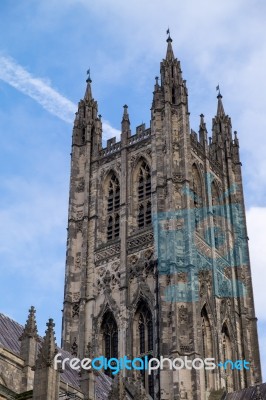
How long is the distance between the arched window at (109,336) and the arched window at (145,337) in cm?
144

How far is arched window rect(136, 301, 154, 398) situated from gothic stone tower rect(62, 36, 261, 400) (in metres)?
0.06

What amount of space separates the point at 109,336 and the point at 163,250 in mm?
5314

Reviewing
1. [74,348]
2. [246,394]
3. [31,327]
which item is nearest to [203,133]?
[74,348]

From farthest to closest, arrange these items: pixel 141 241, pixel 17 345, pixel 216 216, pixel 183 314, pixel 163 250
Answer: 1. pixel 216 216
2. pixel 141 241
3. pixel 163 250
4. pixel 183 314
5. pixel 17 345

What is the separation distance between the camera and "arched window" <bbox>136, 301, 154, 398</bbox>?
41125mm

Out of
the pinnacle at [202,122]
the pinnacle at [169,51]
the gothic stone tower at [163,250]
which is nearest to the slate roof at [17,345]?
the gothic stone tower at [163,250]

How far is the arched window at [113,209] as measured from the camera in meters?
47.2

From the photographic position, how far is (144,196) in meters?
47.2

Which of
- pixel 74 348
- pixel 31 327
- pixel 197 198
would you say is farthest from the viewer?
pixel 197 198

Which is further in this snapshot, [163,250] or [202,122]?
[202,122]

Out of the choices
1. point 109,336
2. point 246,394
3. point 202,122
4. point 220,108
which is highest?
point 220,108

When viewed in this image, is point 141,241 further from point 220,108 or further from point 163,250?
point 220,108

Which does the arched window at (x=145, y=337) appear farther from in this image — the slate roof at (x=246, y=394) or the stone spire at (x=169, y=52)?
the stone spire at (x=169, y=52)

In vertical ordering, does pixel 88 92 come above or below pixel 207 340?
above
